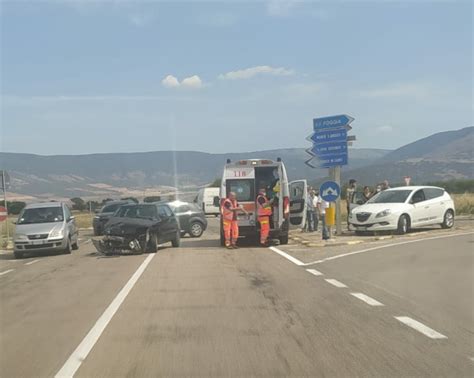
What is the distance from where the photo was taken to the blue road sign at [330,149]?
21.1 m

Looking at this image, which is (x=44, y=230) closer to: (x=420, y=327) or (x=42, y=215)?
(x=42, y=215)

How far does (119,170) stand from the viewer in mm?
117562

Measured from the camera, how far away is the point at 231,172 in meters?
20.6

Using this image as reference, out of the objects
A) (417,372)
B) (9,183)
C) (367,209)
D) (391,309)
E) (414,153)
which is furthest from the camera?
(414,153)

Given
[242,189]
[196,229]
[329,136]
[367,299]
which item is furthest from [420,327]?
[196,229]

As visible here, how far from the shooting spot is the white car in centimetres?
2131

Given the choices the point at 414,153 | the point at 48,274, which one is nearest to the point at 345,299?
the point at 48,274

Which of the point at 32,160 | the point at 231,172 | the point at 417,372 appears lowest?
the point at 417,372

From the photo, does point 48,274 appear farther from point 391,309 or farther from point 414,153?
point 414,153

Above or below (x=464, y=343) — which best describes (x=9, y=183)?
above

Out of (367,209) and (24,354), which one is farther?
(367,209)

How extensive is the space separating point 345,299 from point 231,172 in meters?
11.2

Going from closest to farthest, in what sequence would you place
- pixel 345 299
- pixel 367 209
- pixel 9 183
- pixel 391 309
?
pixel 391 309
pixel 345 299
pixel 367 209
pixel 9 183

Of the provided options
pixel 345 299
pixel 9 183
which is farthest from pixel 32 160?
pixel 345 299
